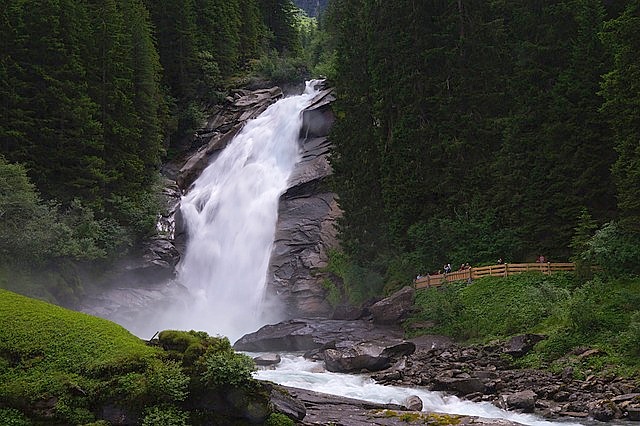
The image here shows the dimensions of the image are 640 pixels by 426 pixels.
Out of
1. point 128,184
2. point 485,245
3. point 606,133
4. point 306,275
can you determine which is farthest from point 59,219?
point 606,133

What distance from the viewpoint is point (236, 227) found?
127ft

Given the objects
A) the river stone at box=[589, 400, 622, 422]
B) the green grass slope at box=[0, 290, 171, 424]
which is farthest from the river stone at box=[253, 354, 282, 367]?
the river stone at box=[589, 400, 622, 422]

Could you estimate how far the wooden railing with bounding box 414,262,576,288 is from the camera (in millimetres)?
23750

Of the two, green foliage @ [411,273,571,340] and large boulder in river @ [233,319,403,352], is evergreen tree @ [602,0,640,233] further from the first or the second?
large boulder in river @ [233,319,403,352]

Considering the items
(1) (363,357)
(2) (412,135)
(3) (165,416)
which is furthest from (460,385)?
(2) (412,135)

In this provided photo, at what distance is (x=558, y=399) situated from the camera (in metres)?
14.5

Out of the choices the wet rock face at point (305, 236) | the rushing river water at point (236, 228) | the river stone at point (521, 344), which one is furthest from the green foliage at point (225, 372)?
the wet rock face at point (305, 236)

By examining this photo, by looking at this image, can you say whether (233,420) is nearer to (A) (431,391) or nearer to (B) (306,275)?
(A) (431,391)

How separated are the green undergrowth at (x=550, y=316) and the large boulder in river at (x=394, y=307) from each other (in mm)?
464

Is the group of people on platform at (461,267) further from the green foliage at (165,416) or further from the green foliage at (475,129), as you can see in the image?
the green foliage at (165,416)

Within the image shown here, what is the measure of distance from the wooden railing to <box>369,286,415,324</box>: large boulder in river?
868mm

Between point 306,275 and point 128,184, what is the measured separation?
11341 millimetres

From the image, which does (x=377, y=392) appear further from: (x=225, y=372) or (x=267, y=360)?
(x=225, y=372)

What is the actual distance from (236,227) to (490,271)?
18.4m
